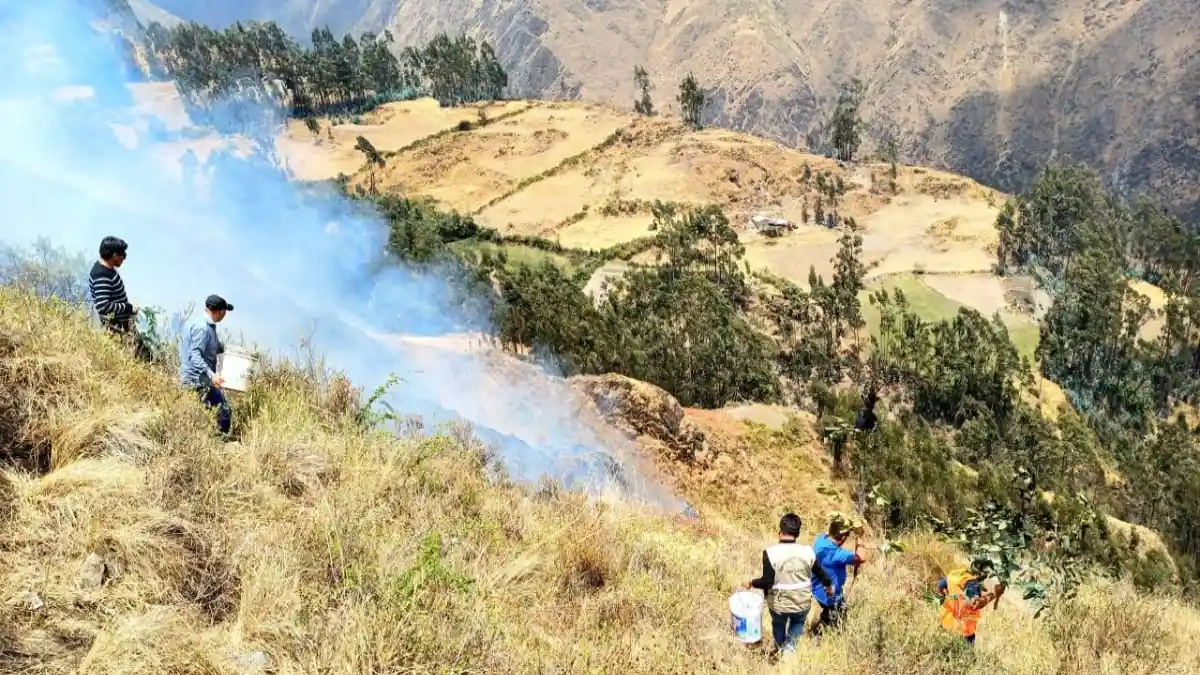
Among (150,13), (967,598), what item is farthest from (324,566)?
(150,13)

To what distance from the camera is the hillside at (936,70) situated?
116250 mm

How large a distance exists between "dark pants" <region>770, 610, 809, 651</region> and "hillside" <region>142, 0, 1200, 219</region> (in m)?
126

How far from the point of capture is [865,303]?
41.9 metres

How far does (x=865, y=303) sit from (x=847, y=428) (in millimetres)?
36340

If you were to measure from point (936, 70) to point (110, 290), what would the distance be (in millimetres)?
167451

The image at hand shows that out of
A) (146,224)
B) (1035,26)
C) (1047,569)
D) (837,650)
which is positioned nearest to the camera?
(837,650)

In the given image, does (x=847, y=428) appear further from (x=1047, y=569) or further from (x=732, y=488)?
(x=732, y=488)

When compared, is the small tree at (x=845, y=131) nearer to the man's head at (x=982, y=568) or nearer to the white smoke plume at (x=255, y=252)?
the white smoke plume at (x=255, y=252)

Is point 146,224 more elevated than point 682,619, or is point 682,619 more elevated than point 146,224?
point 146,224

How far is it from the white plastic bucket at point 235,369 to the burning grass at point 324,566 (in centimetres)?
25

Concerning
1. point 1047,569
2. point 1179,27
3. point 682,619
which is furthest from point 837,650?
point 1179,27

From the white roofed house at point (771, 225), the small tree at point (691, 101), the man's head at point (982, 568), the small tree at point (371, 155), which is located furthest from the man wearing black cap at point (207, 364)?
the small tree at point (691, 101)

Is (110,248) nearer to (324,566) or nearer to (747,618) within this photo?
(324,566)

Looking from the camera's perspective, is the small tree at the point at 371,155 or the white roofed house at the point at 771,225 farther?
the small tree at the point at 371,155
